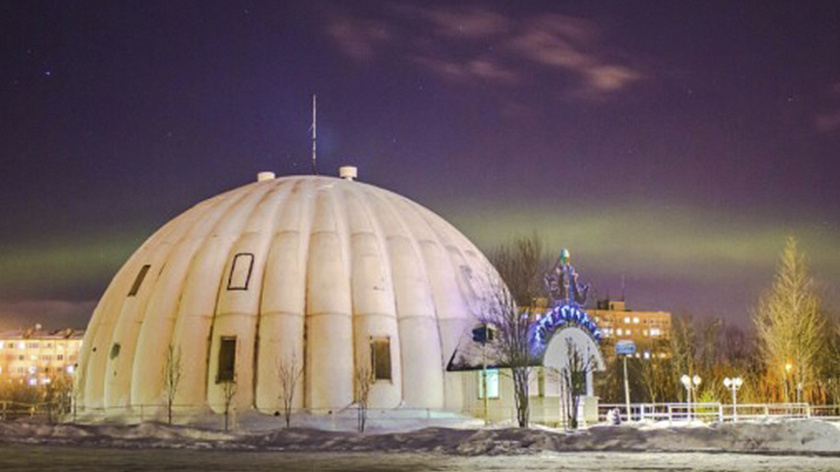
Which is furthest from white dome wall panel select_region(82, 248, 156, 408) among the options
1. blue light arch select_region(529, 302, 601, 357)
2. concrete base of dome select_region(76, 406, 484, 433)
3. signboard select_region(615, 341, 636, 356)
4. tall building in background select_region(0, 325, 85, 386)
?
tall building in background select_region(0, 325, 85, 386)

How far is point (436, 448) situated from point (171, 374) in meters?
17.0

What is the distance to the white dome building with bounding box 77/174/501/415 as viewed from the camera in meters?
42.4

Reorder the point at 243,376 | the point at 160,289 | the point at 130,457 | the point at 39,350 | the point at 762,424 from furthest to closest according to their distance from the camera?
the point at 39,350
the point at 160,289
the point at 243,376
the point at 762,424
the point at 130,457

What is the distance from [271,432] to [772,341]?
37018 mm

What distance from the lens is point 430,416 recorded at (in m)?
42.7

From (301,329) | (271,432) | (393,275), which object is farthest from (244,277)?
(271,432)

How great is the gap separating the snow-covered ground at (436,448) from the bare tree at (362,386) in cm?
633

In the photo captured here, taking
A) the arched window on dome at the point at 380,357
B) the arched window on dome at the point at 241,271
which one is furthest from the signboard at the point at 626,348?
the arched window on dome at the point at 241,271

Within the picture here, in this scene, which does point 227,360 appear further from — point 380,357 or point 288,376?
point 380,357

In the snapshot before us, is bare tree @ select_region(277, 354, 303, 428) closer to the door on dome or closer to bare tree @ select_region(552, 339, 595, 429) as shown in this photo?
the door on dome

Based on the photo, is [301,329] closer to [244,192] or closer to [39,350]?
[244,192]

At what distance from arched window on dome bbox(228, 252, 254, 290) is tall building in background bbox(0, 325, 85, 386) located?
5542 inches

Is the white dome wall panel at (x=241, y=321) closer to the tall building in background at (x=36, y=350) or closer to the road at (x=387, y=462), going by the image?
the road at (x=387, y=462)

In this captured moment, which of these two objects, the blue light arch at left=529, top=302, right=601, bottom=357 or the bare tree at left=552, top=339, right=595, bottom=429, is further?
the blue light arch at left=529, top=302, right=601, bottom=357
